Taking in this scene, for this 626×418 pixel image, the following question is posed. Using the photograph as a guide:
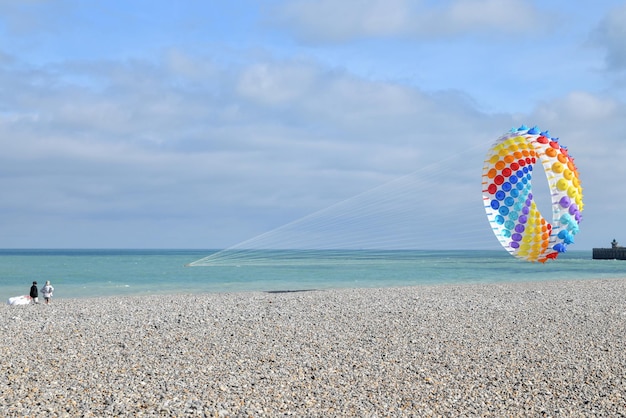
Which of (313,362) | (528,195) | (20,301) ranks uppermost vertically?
(528,195)

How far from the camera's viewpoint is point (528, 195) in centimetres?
1644

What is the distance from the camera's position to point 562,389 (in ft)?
29.5

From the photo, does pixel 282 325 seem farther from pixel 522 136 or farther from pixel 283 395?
pixel 522 136

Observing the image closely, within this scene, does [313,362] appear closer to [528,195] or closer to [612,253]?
[528,195]

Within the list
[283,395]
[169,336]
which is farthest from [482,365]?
[169,336]

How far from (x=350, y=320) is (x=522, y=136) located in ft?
21.5

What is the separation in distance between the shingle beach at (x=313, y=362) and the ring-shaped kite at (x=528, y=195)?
6.06 feet

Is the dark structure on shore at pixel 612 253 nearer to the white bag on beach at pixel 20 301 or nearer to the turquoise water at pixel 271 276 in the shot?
the turquoise water at pixel 271 276

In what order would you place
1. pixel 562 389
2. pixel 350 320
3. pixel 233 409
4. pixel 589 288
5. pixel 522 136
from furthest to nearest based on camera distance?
pixel 589 288 < pixel 522 136 < pixel 350 320 < pixel 562 389 < pixel 233 409

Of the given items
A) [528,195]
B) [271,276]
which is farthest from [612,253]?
[528,195]

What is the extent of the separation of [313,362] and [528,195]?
8.69 m

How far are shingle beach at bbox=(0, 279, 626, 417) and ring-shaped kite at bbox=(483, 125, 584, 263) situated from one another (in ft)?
6.06

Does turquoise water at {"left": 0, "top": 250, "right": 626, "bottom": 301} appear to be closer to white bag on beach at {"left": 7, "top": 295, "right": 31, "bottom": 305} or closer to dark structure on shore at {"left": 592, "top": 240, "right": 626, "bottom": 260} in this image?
white bag on beach at {"left": 7, "top": 295, "right": 31, "bottom": 305}

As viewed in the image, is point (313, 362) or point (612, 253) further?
point (612, 253)
